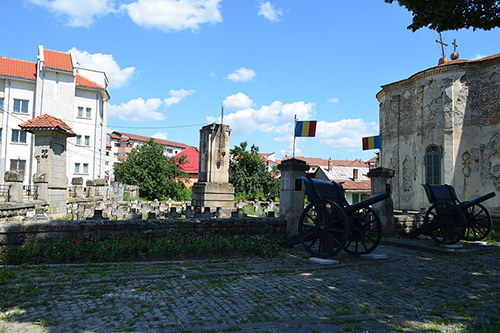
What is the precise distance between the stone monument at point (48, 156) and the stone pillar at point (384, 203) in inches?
451

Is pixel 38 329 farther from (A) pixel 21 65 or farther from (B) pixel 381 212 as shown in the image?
(A) pixel 21 65

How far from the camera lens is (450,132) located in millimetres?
17766

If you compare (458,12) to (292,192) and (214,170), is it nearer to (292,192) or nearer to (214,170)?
(292,192)

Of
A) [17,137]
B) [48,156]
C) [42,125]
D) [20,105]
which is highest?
[20,105]

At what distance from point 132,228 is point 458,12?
26.8ft

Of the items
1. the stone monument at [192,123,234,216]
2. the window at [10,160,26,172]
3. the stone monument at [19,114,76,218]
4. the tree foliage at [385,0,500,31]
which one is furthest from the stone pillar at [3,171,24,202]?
the window at [10,160,26,172]

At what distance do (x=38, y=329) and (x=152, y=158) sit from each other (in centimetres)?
3440

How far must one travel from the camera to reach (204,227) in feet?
25.8

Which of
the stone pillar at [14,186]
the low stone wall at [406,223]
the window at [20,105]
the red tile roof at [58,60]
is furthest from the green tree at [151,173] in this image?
the low stone wall at [406,223]

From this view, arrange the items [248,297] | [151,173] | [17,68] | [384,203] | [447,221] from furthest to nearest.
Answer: [151,173]
[17,68]
[384,203]
[447,221]
[248,297]

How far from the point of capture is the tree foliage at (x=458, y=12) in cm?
703

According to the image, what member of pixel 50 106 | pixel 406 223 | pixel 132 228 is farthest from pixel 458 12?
pixel 50 106

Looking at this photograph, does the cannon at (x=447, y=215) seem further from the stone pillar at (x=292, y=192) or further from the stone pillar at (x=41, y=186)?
the stone pillar at (x=41, y=186)

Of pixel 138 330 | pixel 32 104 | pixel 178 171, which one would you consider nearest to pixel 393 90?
pixel 138 330
